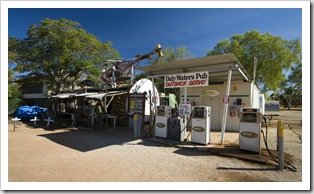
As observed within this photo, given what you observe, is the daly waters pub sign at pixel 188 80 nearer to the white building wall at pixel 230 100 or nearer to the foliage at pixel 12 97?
the white building wall at pixel 230 100

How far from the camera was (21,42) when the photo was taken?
727 inches

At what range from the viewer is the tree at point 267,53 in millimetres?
18734

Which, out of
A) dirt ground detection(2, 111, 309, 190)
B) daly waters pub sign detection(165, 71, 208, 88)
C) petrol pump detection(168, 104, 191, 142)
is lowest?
dirt ground detection(2, 111, 309, 190)

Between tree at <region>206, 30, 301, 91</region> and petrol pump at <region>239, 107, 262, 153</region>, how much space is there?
1605 cm

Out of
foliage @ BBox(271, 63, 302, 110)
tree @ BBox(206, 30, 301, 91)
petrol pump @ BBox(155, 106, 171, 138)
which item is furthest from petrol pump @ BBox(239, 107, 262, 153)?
foliage @ BBox(271, 63, 302, 110)

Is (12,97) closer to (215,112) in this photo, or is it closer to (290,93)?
(215,112)

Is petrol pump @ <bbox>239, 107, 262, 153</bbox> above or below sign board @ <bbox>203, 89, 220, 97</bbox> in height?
below

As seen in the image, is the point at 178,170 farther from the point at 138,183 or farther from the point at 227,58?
the point at 227,58

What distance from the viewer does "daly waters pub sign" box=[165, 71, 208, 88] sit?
7258mm

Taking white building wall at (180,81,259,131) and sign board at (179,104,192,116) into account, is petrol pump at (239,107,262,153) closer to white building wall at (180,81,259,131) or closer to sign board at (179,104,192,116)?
sign board at (179,104,192,116)

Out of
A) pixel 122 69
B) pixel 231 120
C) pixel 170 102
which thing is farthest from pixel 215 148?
pixel 122 69

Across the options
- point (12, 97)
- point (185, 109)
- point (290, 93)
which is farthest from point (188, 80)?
point (290, 93)

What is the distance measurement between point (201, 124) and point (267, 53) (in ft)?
55.2

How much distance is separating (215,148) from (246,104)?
496cm
